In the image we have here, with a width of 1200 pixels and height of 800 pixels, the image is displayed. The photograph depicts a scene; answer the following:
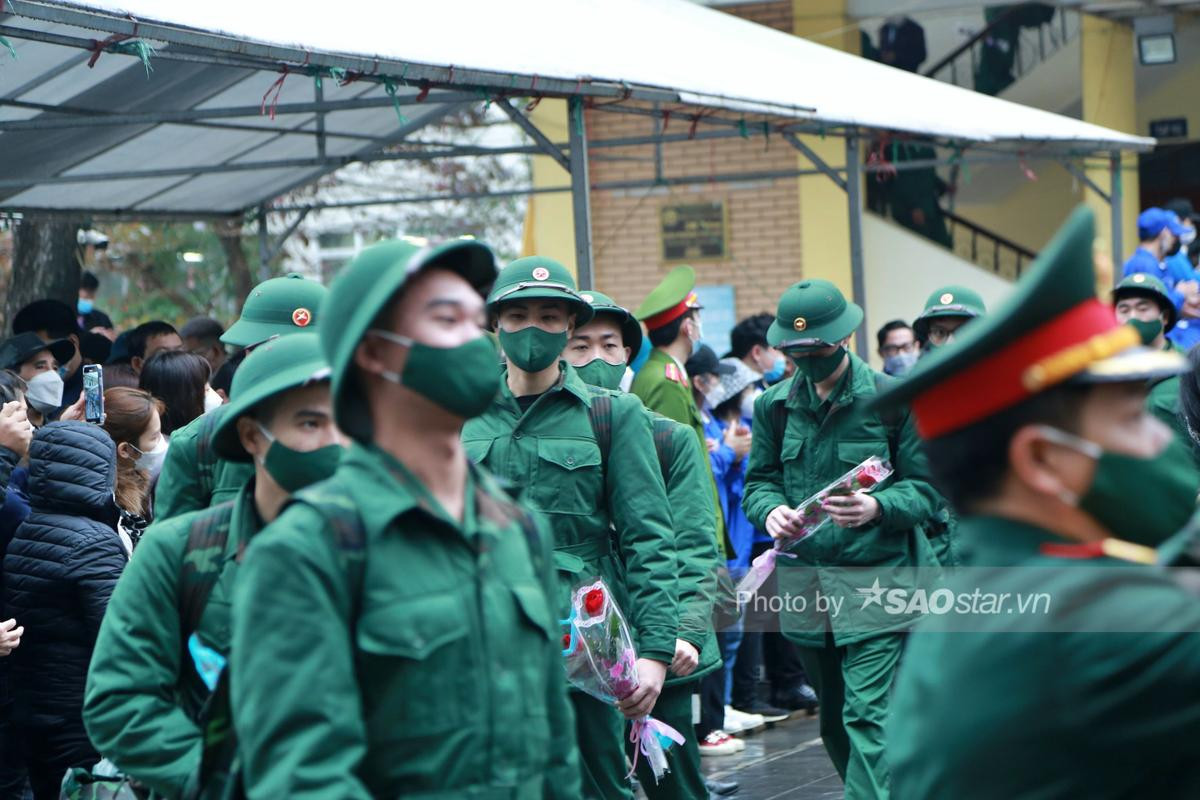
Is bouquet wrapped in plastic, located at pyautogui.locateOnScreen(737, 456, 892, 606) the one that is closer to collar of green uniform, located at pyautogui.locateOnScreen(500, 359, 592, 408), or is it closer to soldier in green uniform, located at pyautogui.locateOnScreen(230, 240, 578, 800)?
collar of green uniform, located at pyautogui.locateOnScreen(500, 359, 592, 408)

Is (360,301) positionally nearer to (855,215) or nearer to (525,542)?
(525,542)

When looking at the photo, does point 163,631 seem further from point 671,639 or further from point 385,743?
point 671,639

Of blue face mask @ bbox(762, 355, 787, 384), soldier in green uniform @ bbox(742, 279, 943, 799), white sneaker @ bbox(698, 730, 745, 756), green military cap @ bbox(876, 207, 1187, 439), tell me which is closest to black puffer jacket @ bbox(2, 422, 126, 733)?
soldier in green uniform @ bbox(742, 279, 943, 799)

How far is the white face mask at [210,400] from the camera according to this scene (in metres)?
7.17

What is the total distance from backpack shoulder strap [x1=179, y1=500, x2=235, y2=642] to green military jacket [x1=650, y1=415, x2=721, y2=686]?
98.6 inches

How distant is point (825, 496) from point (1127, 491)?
13.6 feet

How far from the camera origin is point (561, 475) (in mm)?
5293

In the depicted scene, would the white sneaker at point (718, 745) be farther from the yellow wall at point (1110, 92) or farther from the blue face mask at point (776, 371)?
the yellow wall at point (1110, 92)

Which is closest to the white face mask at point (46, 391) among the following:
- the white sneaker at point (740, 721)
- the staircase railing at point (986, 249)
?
the white sneaker at point (740, 721)

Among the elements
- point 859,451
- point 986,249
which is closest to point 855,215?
point 859,451

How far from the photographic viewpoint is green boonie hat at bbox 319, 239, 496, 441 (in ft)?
8.81

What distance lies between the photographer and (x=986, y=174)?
21219 mm

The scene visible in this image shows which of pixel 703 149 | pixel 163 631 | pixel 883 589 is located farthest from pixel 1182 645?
pixel 703 149

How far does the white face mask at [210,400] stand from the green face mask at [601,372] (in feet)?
5.50
